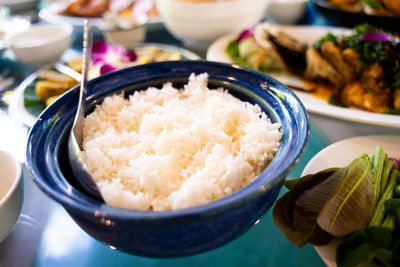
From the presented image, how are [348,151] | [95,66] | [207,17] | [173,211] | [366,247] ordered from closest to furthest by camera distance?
1. [173,211]
2. [366,247]
3. [348,151]
4. [95,66]
5. [207,17]

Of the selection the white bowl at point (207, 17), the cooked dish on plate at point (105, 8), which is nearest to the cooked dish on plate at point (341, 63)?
the white bowl at point (207, 17)

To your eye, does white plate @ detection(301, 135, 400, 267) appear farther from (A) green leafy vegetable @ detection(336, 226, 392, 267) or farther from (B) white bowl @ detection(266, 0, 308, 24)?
(B) white bowl @ detection(266, 0, 308, 24)

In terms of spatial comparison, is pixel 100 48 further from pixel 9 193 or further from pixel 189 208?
pixel 189 208

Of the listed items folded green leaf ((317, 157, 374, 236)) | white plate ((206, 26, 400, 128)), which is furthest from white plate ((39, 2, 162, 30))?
folded green leaf ((317, 157, 374, 236))

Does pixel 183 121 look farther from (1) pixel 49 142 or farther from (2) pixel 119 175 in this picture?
(1) pixel 49 142

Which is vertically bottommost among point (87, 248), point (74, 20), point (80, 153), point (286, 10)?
point (87, 248)

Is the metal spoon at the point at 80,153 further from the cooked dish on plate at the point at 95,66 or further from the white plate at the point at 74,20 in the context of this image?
the white plate at the point at 74,20

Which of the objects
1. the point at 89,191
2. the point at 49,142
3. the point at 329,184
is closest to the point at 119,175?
the point at 89,191

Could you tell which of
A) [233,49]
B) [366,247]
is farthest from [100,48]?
[366,247]
